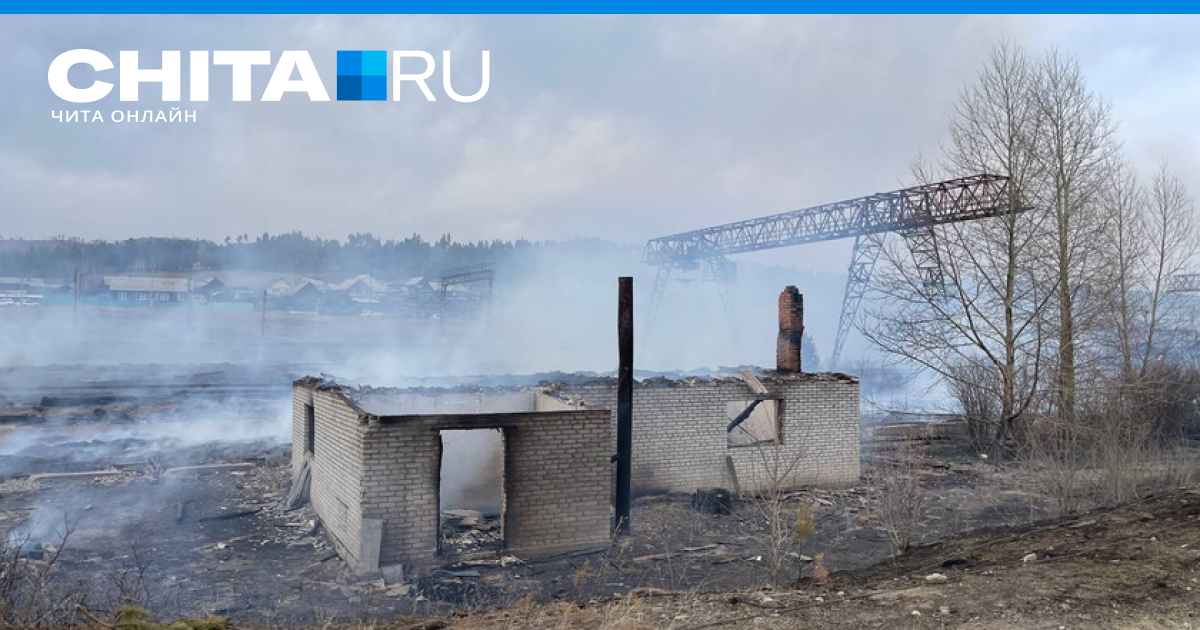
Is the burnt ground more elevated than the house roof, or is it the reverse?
the house roof

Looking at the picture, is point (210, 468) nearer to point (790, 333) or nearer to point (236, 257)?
point (790, 333)

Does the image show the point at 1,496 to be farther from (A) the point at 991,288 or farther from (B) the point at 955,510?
(A) the point at 991,288

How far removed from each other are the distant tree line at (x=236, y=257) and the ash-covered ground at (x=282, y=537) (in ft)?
114

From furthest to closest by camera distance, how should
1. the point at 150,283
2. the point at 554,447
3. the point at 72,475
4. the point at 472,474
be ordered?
the point at 150,283 < the point at 72,475 < the point at 472,474 < the point at 554,447

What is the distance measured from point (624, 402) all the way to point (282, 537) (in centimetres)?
545

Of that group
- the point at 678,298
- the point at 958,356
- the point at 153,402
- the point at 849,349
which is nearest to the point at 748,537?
the point at 958,356

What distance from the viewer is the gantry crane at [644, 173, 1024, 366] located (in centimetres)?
1783

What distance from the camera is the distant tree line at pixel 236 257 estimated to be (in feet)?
182

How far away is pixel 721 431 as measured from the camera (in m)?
14.7

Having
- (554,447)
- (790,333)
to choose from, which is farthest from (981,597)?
(790,333)

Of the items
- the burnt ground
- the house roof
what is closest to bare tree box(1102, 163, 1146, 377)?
the burnt ground

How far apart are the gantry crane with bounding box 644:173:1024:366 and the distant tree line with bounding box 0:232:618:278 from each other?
15.3m

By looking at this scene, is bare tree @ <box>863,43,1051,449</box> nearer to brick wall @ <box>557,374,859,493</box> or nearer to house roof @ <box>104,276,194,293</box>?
brick wall @ <box>557,374,859,493</box>

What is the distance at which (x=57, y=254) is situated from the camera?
58.1 meters
